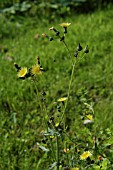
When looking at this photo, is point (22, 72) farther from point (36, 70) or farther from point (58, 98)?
point (58, 98)

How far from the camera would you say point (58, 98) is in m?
2.98

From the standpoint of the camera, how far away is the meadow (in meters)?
1.93

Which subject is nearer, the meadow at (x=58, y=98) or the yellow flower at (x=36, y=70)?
the yellow flower at (x=36, y=70)

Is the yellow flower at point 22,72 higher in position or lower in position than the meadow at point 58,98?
higher

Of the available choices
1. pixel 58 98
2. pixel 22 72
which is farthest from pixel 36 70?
Answer: pixel 58 98

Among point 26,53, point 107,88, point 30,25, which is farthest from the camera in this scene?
point 30,25

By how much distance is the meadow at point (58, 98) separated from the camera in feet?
6.34

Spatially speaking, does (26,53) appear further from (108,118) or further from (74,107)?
(108,118)

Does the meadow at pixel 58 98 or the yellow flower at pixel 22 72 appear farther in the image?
the meadow at pixel 58 98

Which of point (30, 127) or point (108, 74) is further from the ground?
point (108, 74)

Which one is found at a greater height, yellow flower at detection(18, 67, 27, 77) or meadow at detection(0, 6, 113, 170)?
yellow flower at detection(18, 67, 27, 77)

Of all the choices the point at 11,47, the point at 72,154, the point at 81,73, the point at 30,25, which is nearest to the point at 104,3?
the point at 30,25

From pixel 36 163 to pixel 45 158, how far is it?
6cm

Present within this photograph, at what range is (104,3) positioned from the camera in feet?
14.9
